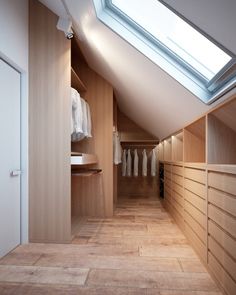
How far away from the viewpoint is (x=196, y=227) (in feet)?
8.02

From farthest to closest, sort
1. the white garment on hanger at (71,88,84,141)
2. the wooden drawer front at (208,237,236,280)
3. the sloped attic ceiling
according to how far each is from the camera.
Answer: the white garment on hanger at (71,88,84,141) → the wooden drawer front at (208,237,236,280) → the sloped attic ceiling

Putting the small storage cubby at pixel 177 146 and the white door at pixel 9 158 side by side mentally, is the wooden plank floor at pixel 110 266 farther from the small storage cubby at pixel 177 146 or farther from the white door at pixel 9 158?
the small storage cubby at pixel 177 146

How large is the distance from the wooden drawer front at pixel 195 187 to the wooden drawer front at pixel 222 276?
19.8 inches

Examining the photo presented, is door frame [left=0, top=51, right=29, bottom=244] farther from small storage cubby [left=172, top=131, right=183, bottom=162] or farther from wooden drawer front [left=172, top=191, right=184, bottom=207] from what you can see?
small storage cubby [left=172, top=131, right=183, bottom=162]

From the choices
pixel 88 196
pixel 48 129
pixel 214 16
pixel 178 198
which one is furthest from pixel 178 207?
pixel 214 16

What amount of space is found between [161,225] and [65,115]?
1.94 metres

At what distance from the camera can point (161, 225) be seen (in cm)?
345

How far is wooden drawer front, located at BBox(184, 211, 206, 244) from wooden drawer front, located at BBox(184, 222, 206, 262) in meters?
0.04

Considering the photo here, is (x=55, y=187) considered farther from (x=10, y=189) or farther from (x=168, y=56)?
(x=168, y=56)

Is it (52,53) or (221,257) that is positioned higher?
(52,53)

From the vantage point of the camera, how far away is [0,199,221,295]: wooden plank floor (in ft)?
5.85

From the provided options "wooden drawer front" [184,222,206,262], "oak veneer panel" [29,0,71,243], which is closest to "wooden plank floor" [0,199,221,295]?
"wooden drawer front" [184,222,206,262]

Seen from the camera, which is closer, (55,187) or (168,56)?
(168,56)

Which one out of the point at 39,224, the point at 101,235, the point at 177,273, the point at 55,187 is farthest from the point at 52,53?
the point at 177,273
